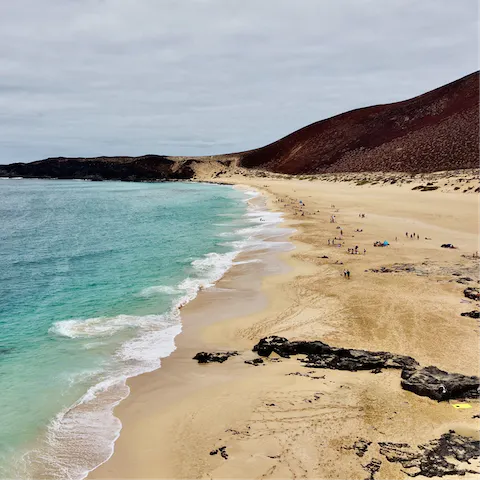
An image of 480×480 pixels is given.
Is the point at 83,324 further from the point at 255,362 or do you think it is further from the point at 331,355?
the point at 331,355

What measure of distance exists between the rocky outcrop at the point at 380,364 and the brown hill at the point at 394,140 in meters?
77.0

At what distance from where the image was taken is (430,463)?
7.51m

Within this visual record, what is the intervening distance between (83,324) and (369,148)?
119073 mm

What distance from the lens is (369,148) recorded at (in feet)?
401

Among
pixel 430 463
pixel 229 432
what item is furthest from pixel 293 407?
pixel 430 463

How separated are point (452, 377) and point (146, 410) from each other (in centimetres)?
750

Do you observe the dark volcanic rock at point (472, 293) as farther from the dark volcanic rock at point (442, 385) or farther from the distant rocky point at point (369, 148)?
the distant rocky point at point (369, 148)

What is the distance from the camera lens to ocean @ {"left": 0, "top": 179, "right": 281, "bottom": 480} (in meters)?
9.08

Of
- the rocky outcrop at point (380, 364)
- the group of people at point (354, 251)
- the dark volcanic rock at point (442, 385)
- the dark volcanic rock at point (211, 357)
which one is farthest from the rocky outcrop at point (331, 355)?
the group of people at point (354, 251)

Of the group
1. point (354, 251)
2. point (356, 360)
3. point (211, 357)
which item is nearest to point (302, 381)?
point (356, 360)

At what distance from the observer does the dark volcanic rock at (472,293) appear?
1633cm

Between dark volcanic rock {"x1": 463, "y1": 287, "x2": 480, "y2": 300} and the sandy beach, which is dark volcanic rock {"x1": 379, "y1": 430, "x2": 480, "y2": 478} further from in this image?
dark volcanic rock {"x1": 463, "y1": 287, "x2": 480, "y2": 300}

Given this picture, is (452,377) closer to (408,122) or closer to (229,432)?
(229,432)

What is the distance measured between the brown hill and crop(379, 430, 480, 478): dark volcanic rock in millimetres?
79956
